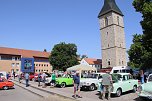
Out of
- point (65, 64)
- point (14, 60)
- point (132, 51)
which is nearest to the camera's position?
point (132, 51)

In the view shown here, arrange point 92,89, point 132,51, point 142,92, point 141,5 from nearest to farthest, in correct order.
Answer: point 142,92, point 92,89, point 141,5, point 132,51

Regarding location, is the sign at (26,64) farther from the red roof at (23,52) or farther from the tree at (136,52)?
the tree at (136,52)

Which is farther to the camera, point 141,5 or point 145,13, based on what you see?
point 141,5

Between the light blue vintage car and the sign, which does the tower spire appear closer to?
the sign

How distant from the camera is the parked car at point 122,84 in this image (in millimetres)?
16266

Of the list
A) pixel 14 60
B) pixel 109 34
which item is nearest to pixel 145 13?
pixel 109 34

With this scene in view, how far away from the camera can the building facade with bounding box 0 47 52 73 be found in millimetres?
84438

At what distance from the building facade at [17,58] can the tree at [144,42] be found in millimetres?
55627

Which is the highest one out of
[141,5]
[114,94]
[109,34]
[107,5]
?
[107,5]

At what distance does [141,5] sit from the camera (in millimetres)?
30719

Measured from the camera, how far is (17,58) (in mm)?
89125

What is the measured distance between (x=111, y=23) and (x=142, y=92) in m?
69.1

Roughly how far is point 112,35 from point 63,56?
18.1m

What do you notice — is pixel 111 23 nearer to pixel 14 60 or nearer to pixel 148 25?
pixel 14 60
